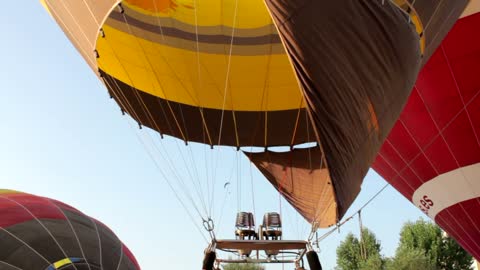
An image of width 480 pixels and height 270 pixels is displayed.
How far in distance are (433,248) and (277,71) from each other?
21.8m

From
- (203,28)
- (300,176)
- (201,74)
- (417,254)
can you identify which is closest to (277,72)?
(201,74)

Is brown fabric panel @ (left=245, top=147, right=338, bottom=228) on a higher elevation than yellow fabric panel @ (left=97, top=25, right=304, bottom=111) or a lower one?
lower

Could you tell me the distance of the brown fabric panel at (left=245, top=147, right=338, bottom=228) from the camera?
8133mm

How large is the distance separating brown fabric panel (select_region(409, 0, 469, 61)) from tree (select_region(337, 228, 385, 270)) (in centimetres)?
→ 2415

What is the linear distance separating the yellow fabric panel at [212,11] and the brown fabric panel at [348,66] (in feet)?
9.33

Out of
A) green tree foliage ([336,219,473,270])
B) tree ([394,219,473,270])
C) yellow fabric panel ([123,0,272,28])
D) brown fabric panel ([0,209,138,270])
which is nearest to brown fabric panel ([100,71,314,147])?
yellow fabric panel ([123,0,272,28])

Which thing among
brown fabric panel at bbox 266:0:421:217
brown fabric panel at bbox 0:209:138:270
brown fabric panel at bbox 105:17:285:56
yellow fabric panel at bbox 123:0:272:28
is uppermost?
yellow fabric panel at bbox 123:0:272:28

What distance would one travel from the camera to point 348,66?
4625 mm

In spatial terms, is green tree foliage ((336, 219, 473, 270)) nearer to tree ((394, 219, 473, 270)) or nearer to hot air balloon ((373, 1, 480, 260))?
tree ((394, 219, 473, 270))

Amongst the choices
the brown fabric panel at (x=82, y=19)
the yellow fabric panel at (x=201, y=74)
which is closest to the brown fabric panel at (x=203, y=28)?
the yellow fabric panel at (x=201, y=74)

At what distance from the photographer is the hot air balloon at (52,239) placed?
24.4 feet

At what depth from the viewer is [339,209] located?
6.20 meters

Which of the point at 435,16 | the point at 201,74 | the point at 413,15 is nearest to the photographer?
the point at 413,15

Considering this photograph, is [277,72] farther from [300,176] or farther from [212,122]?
[300,176]
